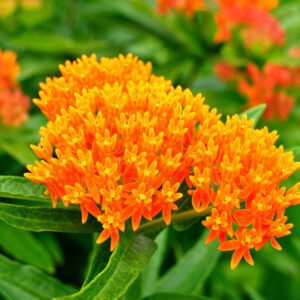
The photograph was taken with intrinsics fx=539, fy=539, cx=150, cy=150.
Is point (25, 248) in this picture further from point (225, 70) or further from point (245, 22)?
point (245, 22)

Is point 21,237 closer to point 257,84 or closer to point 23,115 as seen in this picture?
point 23,115

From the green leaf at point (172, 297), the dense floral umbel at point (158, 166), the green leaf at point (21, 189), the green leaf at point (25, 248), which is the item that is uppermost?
the dense floral umbel at point (158, 166)

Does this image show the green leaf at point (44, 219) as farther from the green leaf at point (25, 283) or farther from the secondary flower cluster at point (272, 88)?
the secondary flower cluster at point (272, 88)

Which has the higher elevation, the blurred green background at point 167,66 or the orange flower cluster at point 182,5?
the orange flower cluster at point 182,5

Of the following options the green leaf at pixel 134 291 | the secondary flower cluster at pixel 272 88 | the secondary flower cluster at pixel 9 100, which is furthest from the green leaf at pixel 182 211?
the secondary flower cluster at pixel 272 88

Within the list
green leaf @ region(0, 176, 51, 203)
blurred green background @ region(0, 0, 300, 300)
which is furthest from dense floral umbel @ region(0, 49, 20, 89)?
green leaf @ region(0, 176, 51, 203)

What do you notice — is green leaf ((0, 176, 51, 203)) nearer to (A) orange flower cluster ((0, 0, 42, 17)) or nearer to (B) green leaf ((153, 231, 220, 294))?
(B) green leaf ((153, 231, 220, 294))

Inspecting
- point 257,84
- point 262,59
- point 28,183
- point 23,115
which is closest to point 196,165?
point 28,183
